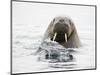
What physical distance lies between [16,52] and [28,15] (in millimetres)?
386

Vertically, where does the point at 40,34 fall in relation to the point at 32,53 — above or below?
above

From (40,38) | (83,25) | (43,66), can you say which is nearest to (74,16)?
(83,25)

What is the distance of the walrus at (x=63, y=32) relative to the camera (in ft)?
7.41

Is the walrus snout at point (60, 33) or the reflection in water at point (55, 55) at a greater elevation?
the walrus snout at point (60, 33)

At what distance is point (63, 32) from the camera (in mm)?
2291

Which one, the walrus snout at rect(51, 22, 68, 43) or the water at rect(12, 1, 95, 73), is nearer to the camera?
the water at rect(12, 1, 95, 73)

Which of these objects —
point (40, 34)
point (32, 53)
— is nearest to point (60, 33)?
point (40, 34)

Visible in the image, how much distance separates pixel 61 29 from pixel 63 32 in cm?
4

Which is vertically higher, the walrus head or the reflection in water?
the walrus head

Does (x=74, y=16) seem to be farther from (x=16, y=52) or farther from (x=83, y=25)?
(x=16, y=52)

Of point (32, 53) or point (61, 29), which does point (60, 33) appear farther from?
point (32, 53)

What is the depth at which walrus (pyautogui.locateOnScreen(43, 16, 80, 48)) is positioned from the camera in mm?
2260

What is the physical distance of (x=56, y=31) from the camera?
2273 mm

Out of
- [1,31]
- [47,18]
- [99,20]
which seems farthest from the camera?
[99,20]
